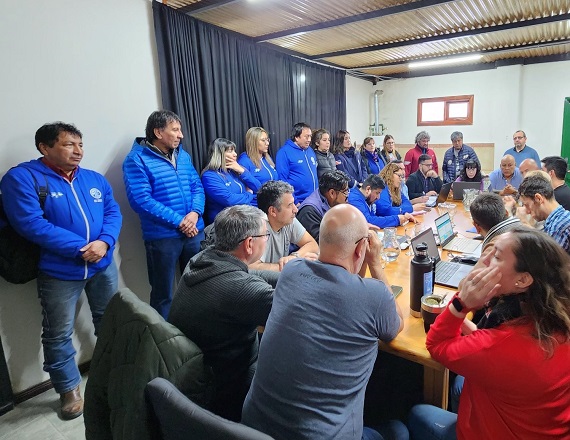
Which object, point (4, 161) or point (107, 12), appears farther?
point (107, 12)

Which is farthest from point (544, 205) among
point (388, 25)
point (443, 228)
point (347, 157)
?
point (347, 157)

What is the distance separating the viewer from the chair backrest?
0.75 metres

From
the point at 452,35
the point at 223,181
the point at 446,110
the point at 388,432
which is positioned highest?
the point at 452,35

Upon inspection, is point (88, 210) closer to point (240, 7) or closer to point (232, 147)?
point (232, 147)

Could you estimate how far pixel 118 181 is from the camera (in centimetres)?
268

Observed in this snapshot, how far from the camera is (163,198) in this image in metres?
2.61

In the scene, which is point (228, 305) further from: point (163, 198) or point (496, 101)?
point (496, 101)

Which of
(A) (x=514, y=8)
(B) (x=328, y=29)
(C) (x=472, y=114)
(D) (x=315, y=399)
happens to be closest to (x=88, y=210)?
(D) (x=315, y=399)

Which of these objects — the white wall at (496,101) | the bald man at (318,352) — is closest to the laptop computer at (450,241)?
the bald man at (318,352)

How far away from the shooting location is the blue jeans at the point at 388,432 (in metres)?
1.22

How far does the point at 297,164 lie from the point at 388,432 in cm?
307

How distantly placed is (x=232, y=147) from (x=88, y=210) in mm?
1363

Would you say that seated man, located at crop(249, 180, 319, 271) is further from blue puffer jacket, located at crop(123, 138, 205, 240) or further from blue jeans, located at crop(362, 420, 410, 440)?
blue jeans, located at crop(362, 420, 410, 440)

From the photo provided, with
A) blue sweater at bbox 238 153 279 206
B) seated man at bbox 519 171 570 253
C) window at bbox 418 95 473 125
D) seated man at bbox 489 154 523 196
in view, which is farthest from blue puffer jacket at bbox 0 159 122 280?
window at bbox 418 95 473 125
